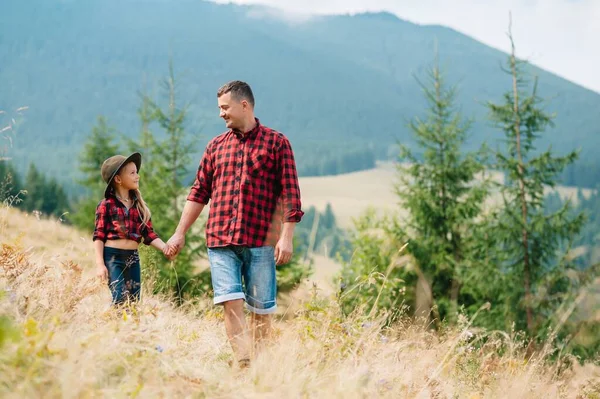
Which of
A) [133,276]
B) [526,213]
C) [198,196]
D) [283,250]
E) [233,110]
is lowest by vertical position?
[526,213]

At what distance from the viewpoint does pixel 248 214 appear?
4.25 m

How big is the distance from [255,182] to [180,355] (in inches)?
54.7

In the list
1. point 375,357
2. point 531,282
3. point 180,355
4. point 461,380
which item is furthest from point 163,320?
point 531,282

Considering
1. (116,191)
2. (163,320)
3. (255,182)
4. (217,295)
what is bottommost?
(163,320)

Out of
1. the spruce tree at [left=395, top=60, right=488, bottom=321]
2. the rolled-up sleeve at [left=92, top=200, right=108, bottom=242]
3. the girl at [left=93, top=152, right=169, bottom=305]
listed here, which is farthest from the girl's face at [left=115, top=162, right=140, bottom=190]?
the spruce tree at [left=395, top=60, right=488, bottom=321]

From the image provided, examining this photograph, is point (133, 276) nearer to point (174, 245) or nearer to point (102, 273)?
point (102, 273)

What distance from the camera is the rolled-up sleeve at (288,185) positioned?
4.32 meters

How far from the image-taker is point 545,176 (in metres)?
15.8

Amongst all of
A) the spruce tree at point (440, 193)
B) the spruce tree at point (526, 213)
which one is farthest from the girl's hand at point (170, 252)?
the spruce tree at point (440, 193)

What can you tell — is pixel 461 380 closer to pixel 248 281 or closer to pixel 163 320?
pixel 248 281

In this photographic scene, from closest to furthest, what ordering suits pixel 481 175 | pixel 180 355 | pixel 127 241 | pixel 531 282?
pixel 180 355, pixel 127 241, pixel 531 282, pixel 481 175

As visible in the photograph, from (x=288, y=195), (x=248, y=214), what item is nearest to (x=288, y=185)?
(x=288, y=195)

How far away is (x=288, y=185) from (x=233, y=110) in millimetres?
673

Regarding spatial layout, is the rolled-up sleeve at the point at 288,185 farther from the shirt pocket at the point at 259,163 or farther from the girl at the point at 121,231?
the girl at the point at 121,231
